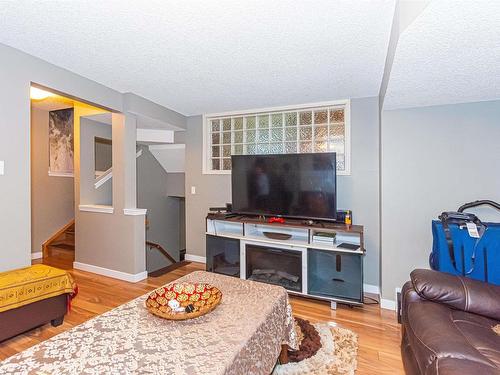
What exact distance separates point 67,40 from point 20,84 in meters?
0.61

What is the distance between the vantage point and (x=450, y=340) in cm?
119

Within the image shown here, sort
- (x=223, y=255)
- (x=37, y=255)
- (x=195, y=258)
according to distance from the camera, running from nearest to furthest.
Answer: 1. (x=223, y=255)
2. (x=195, y=258)
3. (x=37, y=255)

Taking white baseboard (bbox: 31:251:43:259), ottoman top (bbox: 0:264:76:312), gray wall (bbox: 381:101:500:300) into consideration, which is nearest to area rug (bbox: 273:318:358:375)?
gray wall (bbox: 381:101:500:300)

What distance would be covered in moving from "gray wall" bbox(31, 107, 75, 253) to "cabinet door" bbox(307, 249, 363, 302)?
4232 mm

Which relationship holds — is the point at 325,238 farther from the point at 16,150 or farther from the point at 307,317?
the point at 16,150

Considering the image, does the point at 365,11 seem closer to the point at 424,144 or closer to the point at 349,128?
the point at 424,144

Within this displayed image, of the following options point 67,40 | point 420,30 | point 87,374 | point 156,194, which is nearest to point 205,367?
point 87,374

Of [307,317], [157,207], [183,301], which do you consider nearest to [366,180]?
[307,317]

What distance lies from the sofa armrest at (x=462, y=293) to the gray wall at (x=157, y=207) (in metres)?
4.50

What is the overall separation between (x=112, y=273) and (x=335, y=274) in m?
2.72

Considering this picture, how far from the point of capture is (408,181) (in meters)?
2.56

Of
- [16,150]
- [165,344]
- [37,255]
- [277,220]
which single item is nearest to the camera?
[165,344]

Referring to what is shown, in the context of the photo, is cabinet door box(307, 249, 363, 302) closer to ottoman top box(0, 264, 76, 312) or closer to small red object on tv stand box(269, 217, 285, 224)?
small red object on tv stand box(269, 217, 285, 224)

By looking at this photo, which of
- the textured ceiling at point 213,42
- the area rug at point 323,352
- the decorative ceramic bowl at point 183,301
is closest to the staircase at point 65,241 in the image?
the textured ceiling at point 213,42
